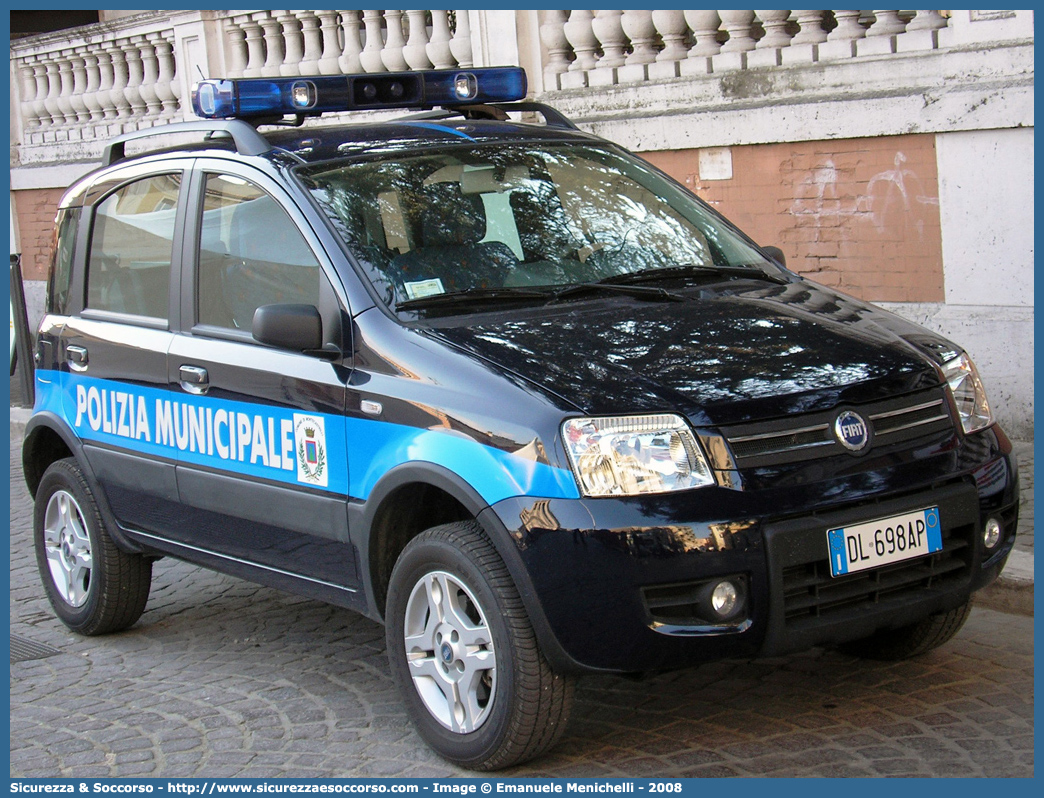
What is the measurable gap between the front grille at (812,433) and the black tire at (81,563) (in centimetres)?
307

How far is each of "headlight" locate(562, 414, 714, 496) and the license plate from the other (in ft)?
1.41

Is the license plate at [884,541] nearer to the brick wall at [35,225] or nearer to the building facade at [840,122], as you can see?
the building facade at [840,122]

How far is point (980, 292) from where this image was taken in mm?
8180

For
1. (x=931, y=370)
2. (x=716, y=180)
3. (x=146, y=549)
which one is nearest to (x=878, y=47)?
(x=716, y=180)

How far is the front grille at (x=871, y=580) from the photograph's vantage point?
393 centimetres

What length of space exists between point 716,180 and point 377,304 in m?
5.56

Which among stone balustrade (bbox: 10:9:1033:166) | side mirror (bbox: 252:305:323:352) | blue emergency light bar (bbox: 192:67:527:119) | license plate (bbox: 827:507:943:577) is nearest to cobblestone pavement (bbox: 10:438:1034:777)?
license plate (bbox: 827:507:943:577)

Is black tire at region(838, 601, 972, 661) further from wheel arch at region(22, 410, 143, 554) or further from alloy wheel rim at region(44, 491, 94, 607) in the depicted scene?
alloy wheel rim at region(44, 491, 94, 607)

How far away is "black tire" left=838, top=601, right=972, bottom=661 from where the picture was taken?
188 inches

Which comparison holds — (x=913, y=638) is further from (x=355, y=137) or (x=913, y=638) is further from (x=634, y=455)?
(x=355, y=137)

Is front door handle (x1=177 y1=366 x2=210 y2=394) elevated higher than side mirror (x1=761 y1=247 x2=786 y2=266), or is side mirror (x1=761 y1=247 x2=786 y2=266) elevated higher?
side mirror (x1=761 y1=247 x2=786 y2=266)

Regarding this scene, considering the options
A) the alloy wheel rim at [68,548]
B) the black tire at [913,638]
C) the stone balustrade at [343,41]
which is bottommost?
the black tire at [913,638]

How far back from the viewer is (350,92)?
5496 mm

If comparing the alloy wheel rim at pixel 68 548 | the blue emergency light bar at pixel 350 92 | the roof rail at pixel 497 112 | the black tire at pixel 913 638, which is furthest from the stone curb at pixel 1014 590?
the alloy wheel rim at pixel 68 548
